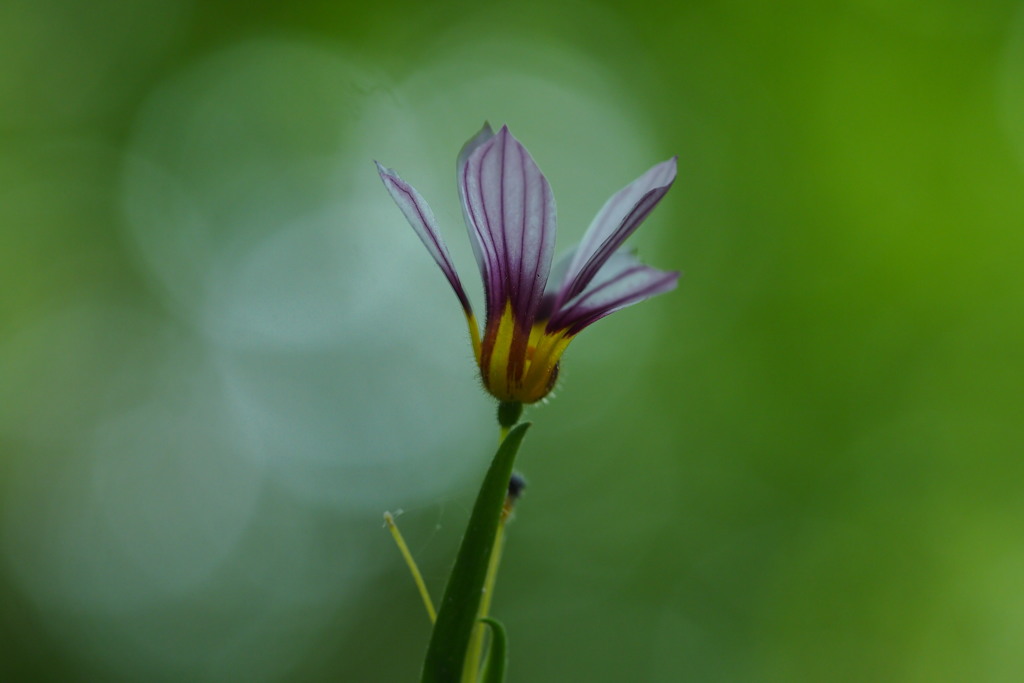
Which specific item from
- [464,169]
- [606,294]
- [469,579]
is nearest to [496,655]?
[469,579]

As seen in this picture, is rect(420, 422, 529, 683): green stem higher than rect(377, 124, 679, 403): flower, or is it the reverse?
rect(377, 124, 679, 403): flower

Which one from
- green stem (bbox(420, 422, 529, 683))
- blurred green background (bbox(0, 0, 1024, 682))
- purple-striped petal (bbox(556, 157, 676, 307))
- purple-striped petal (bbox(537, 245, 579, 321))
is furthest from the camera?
blurred green background (bbox(0, 0, 1024, 682))

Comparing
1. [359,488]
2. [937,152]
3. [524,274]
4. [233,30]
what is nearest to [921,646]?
[937,152]

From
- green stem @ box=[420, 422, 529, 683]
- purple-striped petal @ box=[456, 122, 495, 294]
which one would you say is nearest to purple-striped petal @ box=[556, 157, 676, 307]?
purple-striped petal @ box=[456, 122, 495, 294]

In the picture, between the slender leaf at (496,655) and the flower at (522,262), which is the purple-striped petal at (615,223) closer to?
the flower at (522,262)

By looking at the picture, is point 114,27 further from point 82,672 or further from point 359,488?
point 82,672

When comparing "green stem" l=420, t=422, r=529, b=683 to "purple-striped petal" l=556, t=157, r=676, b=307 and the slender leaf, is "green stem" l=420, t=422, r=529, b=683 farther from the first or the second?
"purple-striped petal" l=556, t=157, r=676, b=307

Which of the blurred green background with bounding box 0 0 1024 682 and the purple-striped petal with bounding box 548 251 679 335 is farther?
the blurred green background with bounding box 0 0 1024 682
